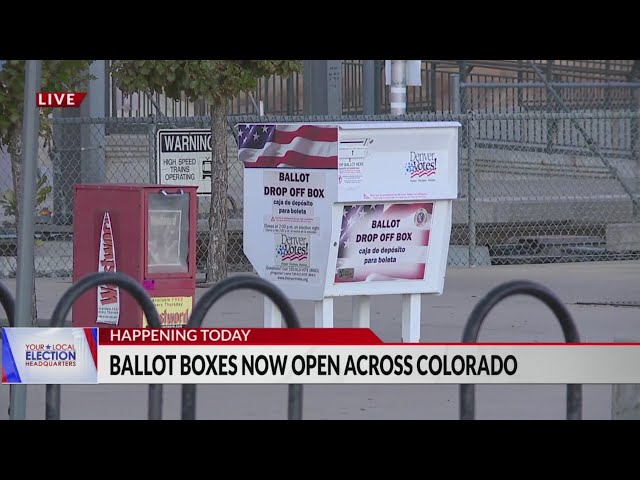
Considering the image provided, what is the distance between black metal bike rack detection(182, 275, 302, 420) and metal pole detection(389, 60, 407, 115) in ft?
27.8

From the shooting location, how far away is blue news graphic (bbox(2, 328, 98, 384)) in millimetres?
6484

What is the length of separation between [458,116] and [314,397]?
6.08 meters

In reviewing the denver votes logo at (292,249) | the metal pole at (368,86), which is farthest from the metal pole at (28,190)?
the metal pole at (368,86)

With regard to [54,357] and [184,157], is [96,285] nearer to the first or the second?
[54,357]

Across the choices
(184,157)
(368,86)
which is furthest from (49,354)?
(368,86)

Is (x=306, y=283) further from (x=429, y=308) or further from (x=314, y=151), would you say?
(x=429, y=308)

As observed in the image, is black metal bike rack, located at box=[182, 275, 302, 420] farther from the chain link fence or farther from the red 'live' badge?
the chain link fence

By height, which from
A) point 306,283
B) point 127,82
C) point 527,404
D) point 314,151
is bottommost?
point 527,404

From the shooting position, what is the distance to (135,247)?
341 inches

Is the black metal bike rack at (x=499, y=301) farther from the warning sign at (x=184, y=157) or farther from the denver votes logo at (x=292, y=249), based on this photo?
the warning sign at (x=184, y=157)

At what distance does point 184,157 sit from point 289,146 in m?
4.50
